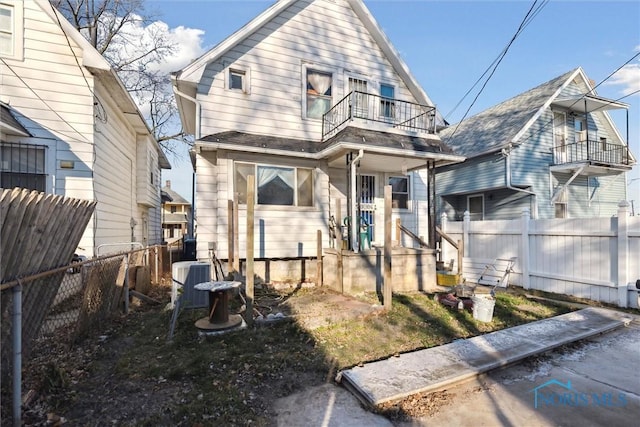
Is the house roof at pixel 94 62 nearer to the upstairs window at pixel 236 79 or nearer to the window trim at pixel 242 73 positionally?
the window trim at pixel 242 73

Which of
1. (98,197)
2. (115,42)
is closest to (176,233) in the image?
(115,42)

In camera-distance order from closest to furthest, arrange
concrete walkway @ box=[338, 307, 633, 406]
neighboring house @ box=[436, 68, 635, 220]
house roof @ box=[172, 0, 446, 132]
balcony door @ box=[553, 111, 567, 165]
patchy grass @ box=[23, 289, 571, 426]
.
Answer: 1. patchy grass @ box=[23, 289, 571, 426]
2. concrete walkway @ box=[338, 307, 633, 406]
3. house roof @ box=[172, 0, 446, 132]
4. neighboring house @ box=[436, 68, 635, 220]
5. balcony door @ box=[553, 111, 567, 165]

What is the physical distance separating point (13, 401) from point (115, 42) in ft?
75.1

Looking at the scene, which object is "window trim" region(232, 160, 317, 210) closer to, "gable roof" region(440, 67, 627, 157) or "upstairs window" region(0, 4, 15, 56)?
"upstairs window" region(0, 4, 15, 56)

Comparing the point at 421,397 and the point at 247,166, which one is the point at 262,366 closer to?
the point at 421,397

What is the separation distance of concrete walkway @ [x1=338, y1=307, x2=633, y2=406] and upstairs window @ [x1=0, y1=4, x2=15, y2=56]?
9165mm

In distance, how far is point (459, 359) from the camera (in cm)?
387

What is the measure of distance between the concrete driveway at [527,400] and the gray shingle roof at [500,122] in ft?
36.5

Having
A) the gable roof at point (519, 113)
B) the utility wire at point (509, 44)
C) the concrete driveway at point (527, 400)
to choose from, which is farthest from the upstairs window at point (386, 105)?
the concrete driveway at point (527, 400)

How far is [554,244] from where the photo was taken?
25.2 feet

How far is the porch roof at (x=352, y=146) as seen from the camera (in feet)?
24.6

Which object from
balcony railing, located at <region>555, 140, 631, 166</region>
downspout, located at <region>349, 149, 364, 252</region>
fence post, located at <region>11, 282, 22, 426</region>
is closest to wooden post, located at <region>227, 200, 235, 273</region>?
downspout, located at <region>349, 149, 364, 252</region>

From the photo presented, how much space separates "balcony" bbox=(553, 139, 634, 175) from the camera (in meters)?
13.4

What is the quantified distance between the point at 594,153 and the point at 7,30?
68.8ft
